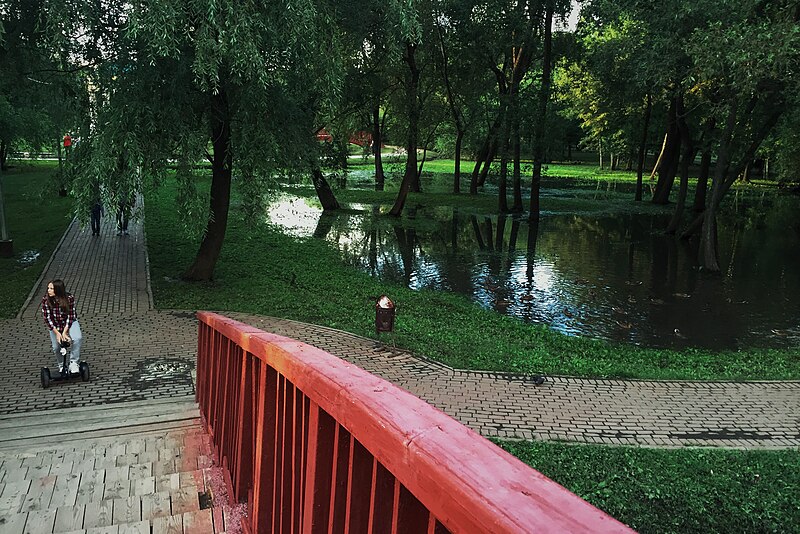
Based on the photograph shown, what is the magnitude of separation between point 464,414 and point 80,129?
9092 mm

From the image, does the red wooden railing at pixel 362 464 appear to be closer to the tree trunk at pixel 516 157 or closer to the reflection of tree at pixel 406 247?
the reflection of tree at pixel 406 247

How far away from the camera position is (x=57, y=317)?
24.8ft

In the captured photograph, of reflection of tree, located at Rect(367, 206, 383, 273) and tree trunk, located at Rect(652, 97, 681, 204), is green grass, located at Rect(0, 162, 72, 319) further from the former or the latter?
tree trunk, located at Rect(652, 97, 681, 204)

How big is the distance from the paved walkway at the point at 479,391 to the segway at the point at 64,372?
0.41 ft

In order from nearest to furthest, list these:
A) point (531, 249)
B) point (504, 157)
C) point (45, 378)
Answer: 1. point (45, 378)
2. point (531, 249)
3. point (504, 157)

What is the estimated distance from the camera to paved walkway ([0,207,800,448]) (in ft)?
23.6

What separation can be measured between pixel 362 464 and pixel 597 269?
18.4 m

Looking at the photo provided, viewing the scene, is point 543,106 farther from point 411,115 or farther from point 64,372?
point 64,372

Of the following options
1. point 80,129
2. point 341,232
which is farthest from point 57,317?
point 341,232

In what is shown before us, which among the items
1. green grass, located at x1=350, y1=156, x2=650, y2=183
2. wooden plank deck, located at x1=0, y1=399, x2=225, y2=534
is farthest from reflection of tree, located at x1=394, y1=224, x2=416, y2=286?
green grass, located at x1=350, y1=156, x2=650, y2=183

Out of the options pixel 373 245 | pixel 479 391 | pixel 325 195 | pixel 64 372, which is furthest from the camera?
pixel 325 195

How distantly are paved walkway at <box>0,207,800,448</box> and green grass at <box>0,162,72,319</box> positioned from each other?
1.65 meters

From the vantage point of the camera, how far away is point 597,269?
61.3ft

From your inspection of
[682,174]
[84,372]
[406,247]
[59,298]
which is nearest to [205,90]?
[59,298]
